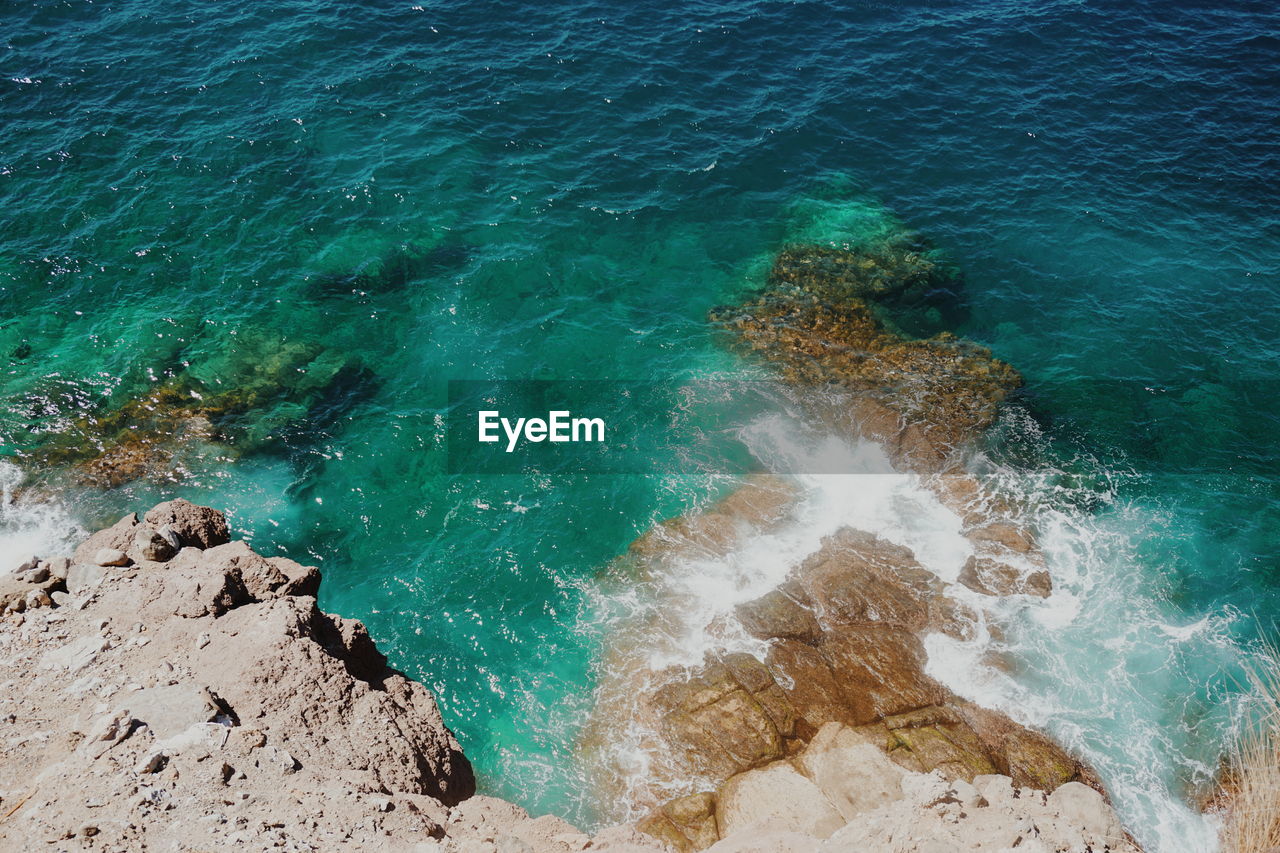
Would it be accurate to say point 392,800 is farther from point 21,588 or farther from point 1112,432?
point 1112,432

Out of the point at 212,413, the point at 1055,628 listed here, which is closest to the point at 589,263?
the point at 212,413

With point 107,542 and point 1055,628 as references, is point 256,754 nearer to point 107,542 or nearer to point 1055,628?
point 107,542

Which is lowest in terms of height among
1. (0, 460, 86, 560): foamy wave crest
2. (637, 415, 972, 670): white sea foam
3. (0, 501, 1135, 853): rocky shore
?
(637, 415, 972, 670): white sea foam

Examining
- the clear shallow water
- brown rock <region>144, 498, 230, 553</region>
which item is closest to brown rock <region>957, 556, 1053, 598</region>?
the clear shallow water

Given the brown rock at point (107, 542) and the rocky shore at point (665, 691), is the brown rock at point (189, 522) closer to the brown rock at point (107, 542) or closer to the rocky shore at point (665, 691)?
the rocky shore at point (665, 691)

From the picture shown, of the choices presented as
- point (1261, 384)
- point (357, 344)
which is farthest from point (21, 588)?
point (1261, 384)

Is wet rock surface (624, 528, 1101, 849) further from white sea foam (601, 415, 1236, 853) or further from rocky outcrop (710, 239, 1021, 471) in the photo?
rocky outcrop (710, 239, 1021, 471)
